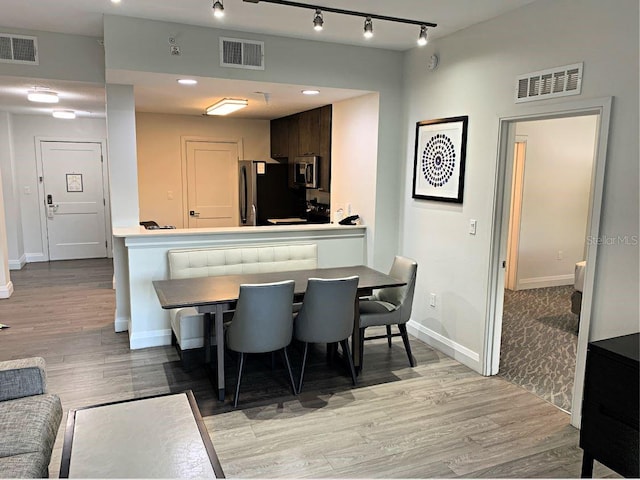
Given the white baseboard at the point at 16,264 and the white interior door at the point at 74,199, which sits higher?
the white interior door at the point at 74,199

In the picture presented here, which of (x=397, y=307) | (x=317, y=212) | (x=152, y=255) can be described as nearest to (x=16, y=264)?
(x=152, y=255)

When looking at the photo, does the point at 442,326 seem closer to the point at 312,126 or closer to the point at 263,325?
the point at 263,325

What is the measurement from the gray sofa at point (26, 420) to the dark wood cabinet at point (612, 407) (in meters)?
2.50

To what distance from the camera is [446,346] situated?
417 centimetres

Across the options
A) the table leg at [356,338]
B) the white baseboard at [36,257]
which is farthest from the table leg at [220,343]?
the white baseboard at [36,257]

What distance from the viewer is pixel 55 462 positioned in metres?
2.54

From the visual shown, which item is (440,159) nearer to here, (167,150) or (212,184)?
(212,184)

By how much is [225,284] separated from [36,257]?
20.1ft

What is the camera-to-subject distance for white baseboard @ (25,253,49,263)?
Result: 7918mm

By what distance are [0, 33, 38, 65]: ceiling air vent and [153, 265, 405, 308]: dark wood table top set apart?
2272 mm

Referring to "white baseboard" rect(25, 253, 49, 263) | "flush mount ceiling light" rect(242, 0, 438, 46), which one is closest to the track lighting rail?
"flush mount ceiling light" rect(242, 0, 438, 46)

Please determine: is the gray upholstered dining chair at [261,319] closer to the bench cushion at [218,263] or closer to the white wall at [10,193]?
the bench cushion at [218,263]

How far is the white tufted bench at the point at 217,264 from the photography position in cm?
388

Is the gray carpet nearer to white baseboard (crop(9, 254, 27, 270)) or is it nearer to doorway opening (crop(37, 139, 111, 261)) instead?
doorway opening (crop(37, 139, 111, 261))
